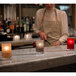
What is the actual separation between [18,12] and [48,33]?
5.54ft

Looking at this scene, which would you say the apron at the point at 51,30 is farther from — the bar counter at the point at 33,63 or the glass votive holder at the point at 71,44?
the bar counter at the point at 33,63

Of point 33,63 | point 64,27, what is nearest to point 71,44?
point 64,27

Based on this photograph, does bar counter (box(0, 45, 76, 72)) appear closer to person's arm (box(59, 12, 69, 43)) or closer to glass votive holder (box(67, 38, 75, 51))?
glass votive holder (box(67, 38, 75, 51))

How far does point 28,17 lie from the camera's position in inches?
165


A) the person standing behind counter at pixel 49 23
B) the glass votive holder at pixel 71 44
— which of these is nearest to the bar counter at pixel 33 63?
the glass votive holder at pixel 71 44

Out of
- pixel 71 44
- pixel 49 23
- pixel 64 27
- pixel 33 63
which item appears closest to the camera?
pixel 33 63

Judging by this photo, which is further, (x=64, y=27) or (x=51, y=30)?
(x=51, y=30)

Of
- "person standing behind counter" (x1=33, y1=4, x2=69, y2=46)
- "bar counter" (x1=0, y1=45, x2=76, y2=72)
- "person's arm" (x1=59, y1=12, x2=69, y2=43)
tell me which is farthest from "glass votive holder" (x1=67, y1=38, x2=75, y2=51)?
"person standing behind counter" (x1=33, y1=4, x2=69, y2=46)

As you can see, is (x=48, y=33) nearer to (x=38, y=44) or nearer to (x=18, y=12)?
(x=38, y=44)

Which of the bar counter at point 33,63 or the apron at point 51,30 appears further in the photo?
the apron at point 51,30

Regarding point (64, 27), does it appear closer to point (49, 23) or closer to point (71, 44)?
point (49, 23)

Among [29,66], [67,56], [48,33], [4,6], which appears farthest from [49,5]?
[4,6]

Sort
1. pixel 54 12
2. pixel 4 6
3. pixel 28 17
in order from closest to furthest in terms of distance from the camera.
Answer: pixel 54 12 < pixel 4 6 < pixel 28 17

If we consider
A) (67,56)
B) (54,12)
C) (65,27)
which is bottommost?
(67,56)
